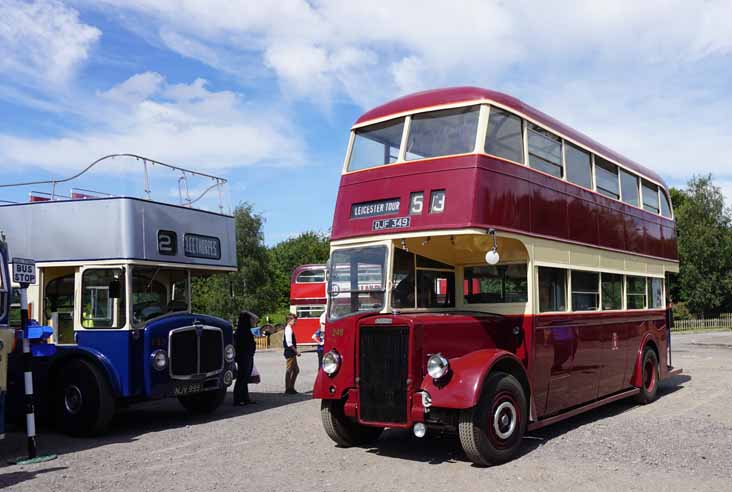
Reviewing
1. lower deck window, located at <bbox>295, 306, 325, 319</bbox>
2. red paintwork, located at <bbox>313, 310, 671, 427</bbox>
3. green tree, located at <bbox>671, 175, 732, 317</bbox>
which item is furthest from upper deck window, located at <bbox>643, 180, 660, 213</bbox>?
green tree, located at <bbox>671, 175, 732, 317</bbox>

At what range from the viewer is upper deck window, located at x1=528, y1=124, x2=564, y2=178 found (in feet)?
31.0

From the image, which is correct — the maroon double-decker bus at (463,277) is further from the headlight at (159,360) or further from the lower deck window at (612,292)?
the headlight at (159,360)

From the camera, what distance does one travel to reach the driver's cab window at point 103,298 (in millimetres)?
10430

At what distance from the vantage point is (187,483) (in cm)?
739

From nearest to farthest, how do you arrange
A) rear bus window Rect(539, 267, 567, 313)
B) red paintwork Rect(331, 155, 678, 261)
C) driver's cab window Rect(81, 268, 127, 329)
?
red paintwork Rect(331, 155, 678, 261), rear bus window Rect(539, 267, 567, 313), driver's cab window Rect(81, 268, 127, 329)

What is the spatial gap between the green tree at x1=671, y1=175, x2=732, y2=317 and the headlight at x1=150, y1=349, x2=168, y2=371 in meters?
46.8

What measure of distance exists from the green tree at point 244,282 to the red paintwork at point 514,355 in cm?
3507

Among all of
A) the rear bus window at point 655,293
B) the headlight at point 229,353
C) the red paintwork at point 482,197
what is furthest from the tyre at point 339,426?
the rear bus window at point 655,293

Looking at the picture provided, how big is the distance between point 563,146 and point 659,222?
15.4 feet

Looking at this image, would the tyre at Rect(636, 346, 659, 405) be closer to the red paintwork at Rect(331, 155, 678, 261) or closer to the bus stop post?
the red paintwork at Rect(331, 155, 678, 261)

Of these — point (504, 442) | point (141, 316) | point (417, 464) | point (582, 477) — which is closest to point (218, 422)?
point (141, 316)

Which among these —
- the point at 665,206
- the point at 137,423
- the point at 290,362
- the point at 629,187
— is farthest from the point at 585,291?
the point at 137,423

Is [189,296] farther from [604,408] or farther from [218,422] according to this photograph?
[604,408]

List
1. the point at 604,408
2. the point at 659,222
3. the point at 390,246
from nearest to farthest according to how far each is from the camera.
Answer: the point at 390,246, the point at 604,408, the point at 659,222
